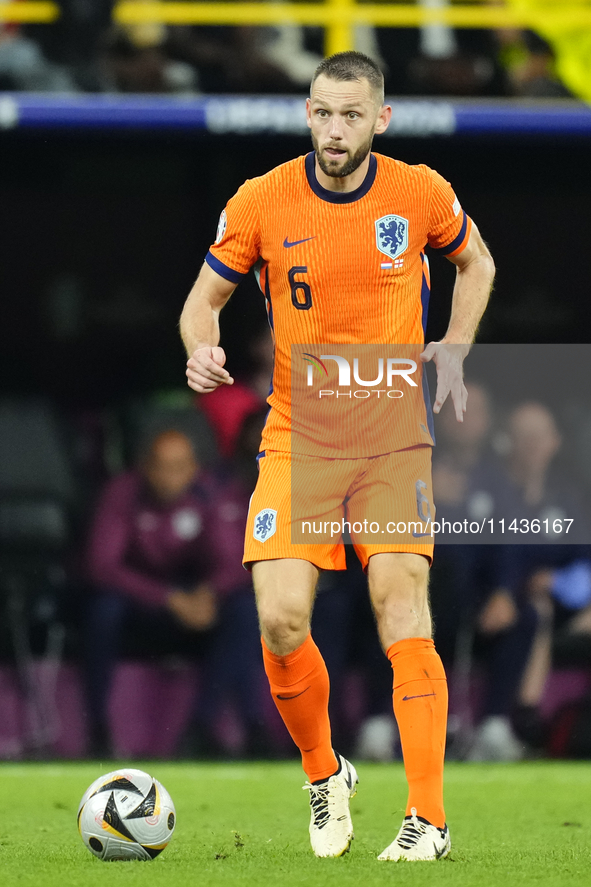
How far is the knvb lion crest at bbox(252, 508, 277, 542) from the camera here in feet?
14.1

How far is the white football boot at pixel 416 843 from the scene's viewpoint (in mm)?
3988

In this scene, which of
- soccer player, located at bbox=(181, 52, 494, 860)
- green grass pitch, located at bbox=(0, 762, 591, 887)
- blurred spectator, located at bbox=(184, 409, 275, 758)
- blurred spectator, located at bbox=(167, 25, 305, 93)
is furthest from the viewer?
blurred spectator, located at bbox=(167, 25, 305, 93)

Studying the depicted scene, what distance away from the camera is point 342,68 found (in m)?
4.25

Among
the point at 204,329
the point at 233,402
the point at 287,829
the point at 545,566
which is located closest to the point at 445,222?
the point at 204,329

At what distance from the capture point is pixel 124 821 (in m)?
4.11

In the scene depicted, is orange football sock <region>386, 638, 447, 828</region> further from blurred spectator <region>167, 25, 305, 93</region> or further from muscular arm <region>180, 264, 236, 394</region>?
blurred spectator <region>167, 25, 305, 93</region>

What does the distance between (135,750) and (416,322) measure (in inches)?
154

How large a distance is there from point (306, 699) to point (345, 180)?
148 cm

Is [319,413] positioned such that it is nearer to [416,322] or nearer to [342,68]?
[416,322]

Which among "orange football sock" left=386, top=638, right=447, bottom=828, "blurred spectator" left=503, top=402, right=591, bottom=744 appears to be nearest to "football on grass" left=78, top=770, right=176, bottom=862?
Result: "orange football sock" left=386, top=638, right=447, bottom=828

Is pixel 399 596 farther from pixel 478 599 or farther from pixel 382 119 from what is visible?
pixel 478 599

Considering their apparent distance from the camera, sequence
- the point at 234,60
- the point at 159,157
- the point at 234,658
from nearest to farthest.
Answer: the point at 234,658, the point at 234,60, the point at 159,157

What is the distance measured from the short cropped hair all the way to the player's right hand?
846 mm

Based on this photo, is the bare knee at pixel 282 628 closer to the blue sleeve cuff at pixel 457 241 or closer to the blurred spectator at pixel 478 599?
the blue sleeve cuff at pixel 457 241
